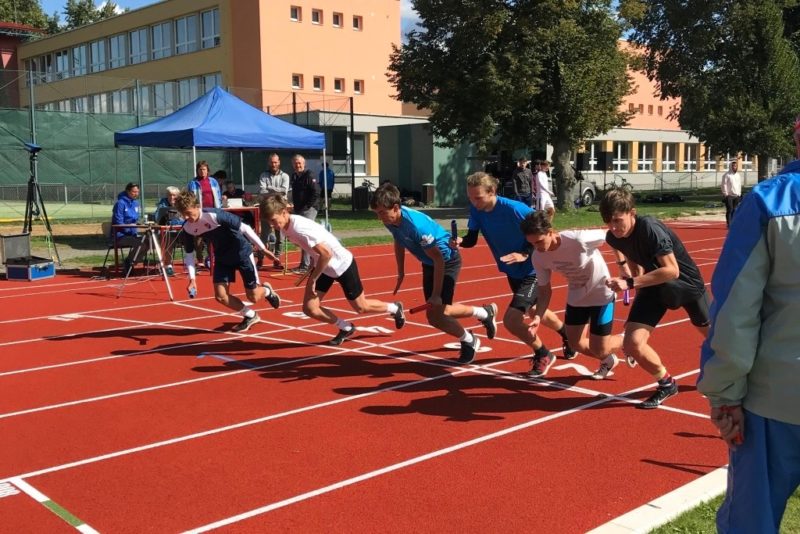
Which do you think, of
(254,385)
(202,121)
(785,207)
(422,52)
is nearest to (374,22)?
(422,52)

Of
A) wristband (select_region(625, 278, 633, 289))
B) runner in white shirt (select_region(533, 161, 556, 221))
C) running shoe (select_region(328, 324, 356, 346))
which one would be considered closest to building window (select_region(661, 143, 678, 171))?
runner in white shirt (select_region(533, 161, 556, 221))

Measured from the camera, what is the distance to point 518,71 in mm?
Answer: 26703

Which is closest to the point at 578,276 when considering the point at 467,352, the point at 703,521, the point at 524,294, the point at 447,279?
the point at 524,294

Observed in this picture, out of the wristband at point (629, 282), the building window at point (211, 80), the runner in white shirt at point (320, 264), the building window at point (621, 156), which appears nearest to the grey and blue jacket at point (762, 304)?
the wristband at point (629, 282)

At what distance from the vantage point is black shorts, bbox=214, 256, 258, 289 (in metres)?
Answer: 9.27

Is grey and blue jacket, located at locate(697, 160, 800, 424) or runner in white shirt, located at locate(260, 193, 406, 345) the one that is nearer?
grey and blue jacket, located at locate(697, 160, 800, 424)

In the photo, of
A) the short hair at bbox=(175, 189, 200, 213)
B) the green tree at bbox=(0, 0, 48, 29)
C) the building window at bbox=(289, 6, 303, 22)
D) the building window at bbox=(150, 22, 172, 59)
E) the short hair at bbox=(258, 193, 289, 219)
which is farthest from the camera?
the green tree at bbox=(0, 0, 48, 29)

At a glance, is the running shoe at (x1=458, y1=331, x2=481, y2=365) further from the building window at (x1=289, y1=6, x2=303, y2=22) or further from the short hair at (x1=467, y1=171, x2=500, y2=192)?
the building window at (x1=289, y1=6, x2=303, y2=22)

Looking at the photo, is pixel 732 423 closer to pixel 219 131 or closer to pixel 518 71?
pixel 219 131

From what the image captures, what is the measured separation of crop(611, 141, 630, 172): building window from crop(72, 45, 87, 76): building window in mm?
38434

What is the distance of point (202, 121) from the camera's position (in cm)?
1579

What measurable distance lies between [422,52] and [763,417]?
2777 cm

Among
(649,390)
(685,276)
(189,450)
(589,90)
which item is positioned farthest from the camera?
(589,90)

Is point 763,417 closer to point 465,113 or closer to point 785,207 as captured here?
point 785,207
